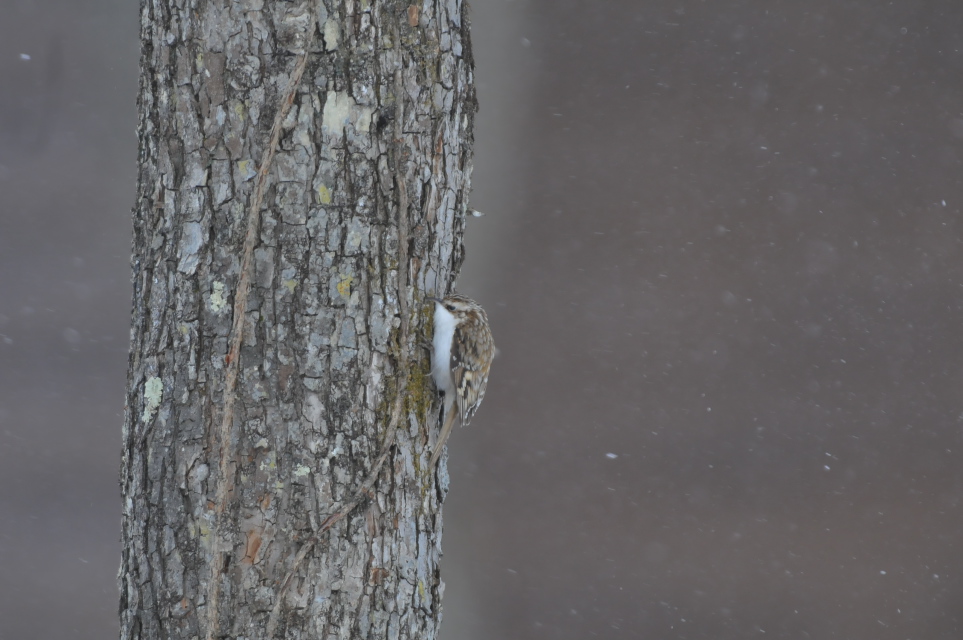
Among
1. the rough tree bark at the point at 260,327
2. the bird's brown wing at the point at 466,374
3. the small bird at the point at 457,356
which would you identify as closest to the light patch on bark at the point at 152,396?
the rough tree bark at the point at 260,327

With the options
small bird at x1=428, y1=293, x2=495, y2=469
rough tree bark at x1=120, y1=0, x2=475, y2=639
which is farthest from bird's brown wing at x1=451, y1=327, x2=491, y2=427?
rough tree bark at x1=120, y1=0, x2=475, y2=639

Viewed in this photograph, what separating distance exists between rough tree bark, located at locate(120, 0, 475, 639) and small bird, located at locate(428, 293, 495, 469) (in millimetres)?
250

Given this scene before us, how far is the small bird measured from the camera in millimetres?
1941

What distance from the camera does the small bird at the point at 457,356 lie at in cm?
194

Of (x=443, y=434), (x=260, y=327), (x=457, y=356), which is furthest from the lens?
(x=457, y=356)

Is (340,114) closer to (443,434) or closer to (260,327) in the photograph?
(260,327)

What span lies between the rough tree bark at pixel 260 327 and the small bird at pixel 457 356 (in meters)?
0.25

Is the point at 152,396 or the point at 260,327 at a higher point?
the point at 260,327

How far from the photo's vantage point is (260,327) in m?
1.62

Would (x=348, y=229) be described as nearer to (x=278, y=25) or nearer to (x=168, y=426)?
(x=278, y=25)

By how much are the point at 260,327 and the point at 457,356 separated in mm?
705

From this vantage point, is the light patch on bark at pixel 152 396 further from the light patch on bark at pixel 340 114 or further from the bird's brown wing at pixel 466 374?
the bird's brown wing at pixel 466 374

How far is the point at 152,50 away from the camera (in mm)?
1659

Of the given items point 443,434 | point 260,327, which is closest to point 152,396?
point 260,327
